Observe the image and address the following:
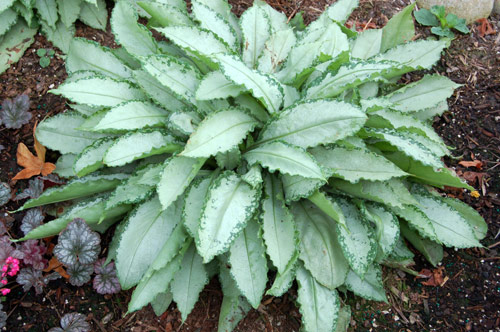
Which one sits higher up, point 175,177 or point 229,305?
point 175,177

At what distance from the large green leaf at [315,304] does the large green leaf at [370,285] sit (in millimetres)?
141

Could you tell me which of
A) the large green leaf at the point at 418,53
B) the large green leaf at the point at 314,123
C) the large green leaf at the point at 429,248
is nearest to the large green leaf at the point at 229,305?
the large green leaf at the point at 314,123

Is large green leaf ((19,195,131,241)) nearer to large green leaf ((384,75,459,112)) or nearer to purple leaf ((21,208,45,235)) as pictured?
purple leaf ((21,208,45,235))

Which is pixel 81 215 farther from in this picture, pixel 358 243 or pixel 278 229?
pixel 358 243

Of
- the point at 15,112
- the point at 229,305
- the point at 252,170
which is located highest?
the point at 15,112

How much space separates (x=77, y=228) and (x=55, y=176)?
20.2 inches

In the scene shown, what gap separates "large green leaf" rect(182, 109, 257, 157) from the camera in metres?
2.04

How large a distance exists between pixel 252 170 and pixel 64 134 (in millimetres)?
1214

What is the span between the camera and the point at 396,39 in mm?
2830

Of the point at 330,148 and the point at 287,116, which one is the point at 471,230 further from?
the point at 287,116

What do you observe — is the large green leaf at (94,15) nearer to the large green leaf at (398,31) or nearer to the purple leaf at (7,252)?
the purple leaf at (7,252)

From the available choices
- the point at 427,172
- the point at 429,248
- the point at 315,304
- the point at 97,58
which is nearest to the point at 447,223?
the point at 429,248

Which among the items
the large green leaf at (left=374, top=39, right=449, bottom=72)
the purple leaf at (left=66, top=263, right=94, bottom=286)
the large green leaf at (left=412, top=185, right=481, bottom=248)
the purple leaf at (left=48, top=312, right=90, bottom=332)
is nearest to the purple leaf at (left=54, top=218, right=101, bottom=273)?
the purple leaf at (left=66, top=263, right=94, bottom=286)

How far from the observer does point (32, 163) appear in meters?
2.75
